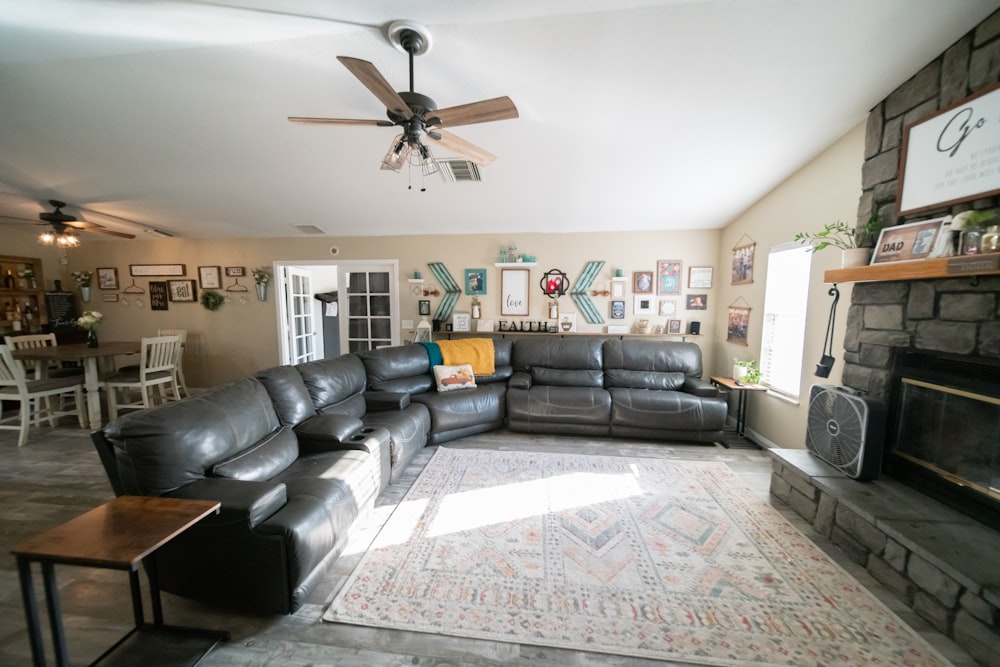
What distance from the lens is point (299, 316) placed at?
5336 millimetres

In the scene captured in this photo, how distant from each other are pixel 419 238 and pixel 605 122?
2.99 m

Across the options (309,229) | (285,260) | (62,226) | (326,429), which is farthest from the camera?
(285,260)

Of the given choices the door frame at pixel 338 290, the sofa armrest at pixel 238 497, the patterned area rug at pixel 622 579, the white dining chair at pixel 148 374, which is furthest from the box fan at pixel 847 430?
the white dining chair at pixel 148 374

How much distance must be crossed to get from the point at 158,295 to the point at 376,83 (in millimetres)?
5833

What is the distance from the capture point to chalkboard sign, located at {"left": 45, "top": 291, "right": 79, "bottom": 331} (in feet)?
16.1

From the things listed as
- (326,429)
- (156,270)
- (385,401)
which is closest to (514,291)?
(385,401)

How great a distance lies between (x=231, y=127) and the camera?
2.65 metres

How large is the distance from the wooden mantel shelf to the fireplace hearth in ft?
1.57

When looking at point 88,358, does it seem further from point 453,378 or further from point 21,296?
point 453,378

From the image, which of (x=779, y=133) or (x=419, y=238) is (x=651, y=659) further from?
(x=419, y=238)

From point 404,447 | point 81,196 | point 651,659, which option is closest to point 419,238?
point 404,447

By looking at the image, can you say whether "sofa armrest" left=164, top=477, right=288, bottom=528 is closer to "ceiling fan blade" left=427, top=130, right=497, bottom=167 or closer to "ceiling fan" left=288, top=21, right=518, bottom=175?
"ceiling fan" left=288, top=21, right=518, bottom=175

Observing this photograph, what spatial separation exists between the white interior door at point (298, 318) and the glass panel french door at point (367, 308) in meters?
0.80

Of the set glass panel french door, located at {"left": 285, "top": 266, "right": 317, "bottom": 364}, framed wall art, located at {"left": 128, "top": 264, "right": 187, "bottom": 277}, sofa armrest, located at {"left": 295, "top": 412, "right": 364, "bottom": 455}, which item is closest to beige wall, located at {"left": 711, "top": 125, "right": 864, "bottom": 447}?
sofa armrest, located at {"left": 295, "top": 412, "right": 364, "bottom": 455}
